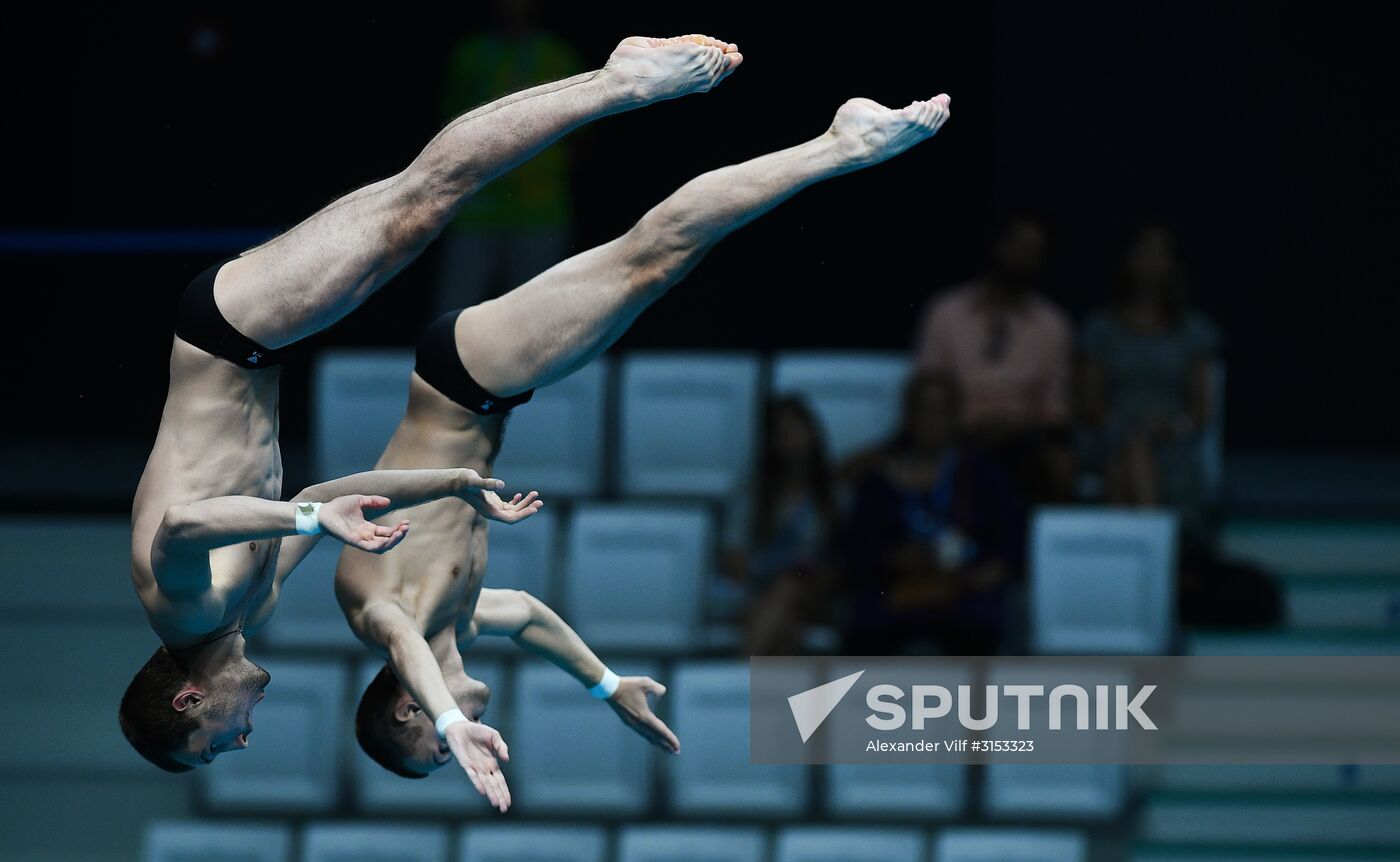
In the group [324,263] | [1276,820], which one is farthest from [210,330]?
[1276,820]

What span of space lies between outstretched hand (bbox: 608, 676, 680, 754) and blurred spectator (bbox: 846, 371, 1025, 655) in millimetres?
2229

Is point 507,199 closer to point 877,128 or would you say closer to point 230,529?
point 877,128

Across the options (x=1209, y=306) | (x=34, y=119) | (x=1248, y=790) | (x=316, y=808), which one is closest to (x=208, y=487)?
(x=316, y=808)

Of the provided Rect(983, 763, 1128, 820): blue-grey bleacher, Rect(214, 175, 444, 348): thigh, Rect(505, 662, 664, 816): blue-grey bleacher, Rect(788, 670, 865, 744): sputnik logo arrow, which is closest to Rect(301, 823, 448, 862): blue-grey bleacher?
Rect(505, 662, 664, 816): blue-grey bleacher

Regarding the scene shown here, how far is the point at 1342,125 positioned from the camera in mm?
9562

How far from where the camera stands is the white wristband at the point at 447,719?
4059 millimetres

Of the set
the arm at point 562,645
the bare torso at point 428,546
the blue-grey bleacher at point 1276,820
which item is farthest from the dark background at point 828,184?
the bare torso at point 428,546

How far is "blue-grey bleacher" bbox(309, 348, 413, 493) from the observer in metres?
7.53

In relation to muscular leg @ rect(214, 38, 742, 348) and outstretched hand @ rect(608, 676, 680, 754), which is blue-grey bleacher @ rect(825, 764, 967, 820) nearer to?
outstretched hand @ rect(608, 676, 680, 754)

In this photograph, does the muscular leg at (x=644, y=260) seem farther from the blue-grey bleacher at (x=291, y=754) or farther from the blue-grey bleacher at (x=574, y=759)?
the blue-grey bleacher at (x=291, y=754)

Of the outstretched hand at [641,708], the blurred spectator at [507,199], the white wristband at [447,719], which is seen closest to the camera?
the white wristband at [447,719]

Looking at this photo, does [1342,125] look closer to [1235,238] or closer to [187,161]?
[1235,238]

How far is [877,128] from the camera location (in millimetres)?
4387

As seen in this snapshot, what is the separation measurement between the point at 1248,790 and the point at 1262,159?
3520 millimetres
